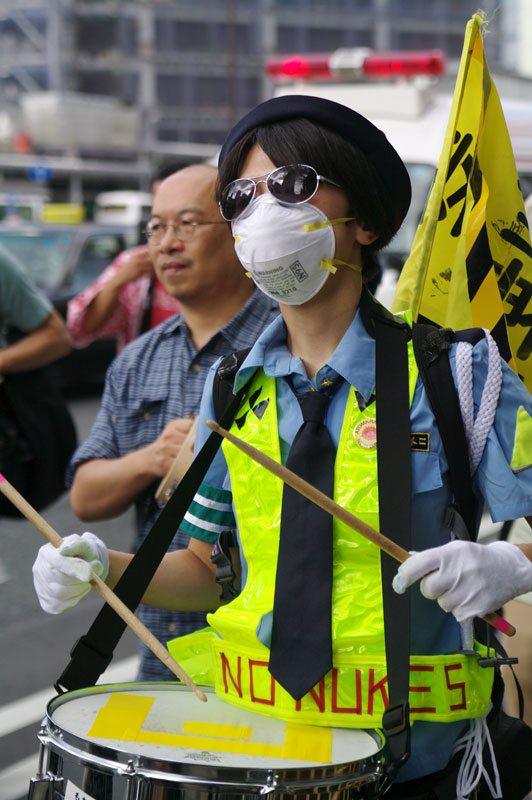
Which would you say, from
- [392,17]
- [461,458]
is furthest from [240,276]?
[392,17]

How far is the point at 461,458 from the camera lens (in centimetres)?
183

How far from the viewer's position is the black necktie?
1.79 metres

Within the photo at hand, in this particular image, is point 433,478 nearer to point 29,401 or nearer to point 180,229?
point 180,229

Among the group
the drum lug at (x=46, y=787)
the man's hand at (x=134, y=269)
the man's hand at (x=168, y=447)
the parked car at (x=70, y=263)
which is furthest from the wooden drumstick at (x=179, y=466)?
the parked car at (x=70, y=263)

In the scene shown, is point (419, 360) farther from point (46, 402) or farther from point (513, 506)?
point (46, 402)

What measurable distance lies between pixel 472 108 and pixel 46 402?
259 cm

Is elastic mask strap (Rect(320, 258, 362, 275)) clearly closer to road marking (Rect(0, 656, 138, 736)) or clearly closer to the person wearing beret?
the person wearing beret

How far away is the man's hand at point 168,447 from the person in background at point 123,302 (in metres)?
1.58

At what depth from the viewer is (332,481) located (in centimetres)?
184

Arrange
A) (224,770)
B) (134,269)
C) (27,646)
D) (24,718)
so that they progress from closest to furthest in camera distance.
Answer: (224,770), (24,718), (134,269), (27,646)

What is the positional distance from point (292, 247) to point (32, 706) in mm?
3178

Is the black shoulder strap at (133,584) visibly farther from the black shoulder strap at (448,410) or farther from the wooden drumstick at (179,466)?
the wooden drumstick at (179,466)

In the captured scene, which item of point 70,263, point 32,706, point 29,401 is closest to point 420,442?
point 29,401

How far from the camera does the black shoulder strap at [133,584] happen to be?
6.57 feet
